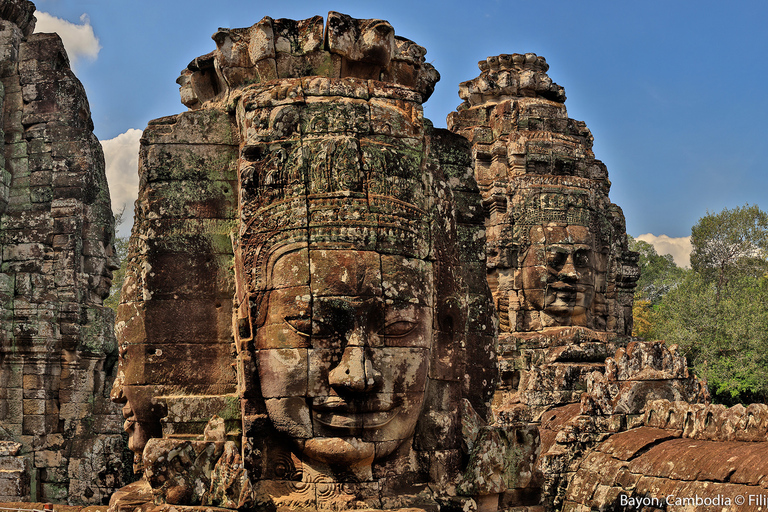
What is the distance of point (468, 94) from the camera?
18.4m

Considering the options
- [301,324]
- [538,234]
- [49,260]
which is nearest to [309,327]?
[301,324]

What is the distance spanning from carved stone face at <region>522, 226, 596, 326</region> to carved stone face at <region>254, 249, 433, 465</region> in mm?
10839

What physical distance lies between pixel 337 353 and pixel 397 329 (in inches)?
18.5

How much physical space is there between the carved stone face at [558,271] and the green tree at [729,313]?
502 inches

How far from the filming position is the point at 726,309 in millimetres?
29078

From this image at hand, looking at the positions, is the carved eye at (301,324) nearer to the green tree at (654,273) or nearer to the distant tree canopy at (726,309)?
the distant tree canopy at (726,309)

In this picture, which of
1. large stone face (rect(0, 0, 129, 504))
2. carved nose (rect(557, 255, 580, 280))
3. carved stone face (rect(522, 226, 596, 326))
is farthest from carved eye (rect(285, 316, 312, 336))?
carved nose (rect(557, 255, 580, 280))

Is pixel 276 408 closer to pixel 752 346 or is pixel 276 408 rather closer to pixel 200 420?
pixel 200 420

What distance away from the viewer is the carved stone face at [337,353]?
18.2 feet

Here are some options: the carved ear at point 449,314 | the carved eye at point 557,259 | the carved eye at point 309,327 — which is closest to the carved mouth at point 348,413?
the carved eye at point 309,327

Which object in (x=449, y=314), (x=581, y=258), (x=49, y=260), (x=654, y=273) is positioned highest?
(x=654, y=273)

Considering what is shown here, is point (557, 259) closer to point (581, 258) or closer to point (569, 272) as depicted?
point (569, 272)

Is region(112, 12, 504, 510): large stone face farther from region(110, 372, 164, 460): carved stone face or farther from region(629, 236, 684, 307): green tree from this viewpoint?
region(629, 236, 684, 307): green tree

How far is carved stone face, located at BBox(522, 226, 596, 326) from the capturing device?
16125mm
